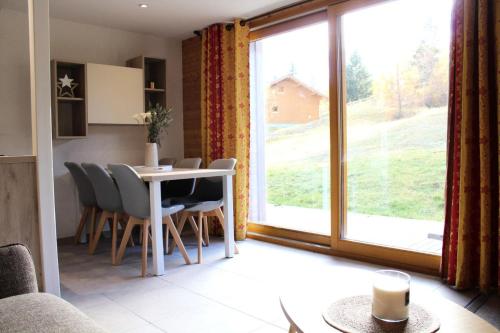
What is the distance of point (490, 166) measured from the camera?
286 centimetres

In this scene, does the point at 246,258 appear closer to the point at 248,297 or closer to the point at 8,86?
the point at 248,297

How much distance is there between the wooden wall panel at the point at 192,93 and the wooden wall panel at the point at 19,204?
298cm

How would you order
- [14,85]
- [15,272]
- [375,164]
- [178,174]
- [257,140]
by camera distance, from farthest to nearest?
[257,140], [14,85], [375,164], [178,174], [15,272]

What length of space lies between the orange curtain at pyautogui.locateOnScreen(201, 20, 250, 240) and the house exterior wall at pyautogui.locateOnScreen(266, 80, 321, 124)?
272 millimetres

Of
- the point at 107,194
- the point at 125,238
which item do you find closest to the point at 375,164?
the point at 125,238

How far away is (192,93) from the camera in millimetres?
5328

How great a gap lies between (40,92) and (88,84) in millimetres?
2178

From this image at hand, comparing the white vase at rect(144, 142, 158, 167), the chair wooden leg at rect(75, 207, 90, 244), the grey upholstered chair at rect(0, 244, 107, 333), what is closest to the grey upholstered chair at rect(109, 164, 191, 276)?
the white vase at rect(144, 142, 158, 167)

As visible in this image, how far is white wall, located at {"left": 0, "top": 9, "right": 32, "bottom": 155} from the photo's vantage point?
13.6ft

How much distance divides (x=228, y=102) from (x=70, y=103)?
1.71 m

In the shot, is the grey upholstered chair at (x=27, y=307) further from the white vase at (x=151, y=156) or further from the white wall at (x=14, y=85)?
the white wall at (x=14, y=85)

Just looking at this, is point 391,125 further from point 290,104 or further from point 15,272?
point 15,272

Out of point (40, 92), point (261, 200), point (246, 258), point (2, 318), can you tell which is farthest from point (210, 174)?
point (2, 318)

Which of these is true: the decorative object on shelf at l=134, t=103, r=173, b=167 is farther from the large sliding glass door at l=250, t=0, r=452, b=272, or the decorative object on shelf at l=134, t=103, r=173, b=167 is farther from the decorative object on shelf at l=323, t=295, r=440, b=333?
the decorative object on shelf at l=323, t=295, r=440, b=333
